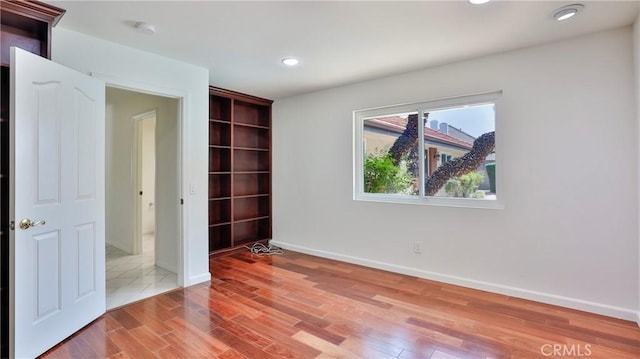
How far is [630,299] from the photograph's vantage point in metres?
2.54

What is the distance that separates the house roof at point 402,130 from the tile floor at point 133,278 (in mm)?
3020

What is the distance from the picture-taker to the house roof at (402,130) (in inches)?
135

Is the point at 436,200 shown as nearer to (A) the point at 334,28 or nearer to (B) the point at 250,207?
(A) the point at 334,28

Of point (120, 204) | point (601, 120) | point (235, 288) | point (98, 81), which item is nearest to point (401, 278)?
point (235, 288)

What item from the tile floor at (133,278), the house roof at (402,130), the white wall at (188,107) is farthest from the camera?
the house roof at (402,130)

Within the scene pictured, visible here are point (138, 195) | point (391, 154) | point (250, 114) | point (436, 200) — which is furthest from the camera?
point (250, 114)

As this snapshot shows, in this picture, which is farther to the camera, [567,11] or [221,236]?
[221,236]

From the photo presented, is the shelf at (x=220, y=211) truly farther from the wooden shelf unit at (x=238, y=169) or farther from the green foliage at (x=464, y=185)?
the green foliage at (x=464, y=185)

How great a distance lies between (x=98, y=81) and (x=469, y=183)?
11.7 ft

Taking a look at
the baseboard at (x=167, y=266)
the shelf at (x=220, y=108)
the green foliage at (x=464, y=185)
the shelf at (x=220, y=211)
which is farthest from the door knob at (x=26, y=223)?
the green foliage at (x=464, y=185)

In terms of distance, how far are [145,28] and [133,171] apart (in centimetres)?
277

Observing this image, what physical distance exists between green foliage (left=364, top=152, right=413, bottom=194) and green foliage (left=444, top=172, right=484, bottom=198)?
0.46m

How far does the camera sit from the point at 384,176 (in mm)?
4031

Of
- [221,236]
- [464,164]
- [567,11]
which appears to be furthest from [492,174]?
[221,236]
